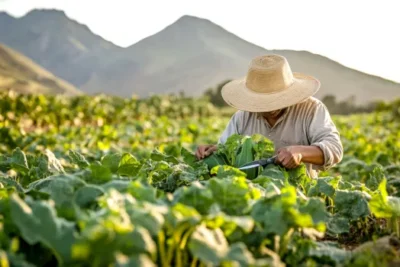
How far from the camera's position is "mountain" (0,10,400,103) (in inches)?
3777

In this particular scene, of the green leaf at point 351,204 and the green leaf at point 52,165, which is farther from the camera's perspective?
the green leaf at point 52,165

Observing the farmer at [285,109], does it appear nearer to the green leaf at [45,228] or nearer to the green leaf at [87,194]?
the green leaf at [87,194]

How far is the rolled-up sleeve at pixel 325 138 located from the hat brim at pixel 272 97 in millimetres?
193

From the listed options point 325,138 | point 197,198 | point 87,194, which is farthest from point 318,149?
point 87,194

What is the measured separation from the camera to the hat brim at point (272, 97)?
380 cm

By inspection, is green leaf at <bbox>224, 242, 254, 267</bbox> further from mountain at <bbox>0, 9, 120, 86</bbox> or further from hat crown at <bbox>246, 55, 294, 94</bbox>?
mountain at <bbox>0, 9, 120, 86</bbox>

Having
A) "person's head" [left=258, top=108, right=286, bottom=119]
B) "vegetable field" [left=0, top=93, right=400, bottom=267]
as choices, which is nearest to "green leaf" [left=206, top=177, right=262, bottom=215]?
"vegetable field" [left=0, top=93, right=400, bottom=267]

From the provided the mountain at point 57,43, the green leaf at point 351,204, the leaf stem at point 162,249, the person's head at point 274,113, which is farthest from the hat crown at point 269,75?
the mountain at point 57,43

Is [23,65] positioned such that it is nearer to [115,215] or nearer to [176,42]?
[115,215]

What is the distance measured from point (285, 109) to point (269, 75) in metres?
0.30

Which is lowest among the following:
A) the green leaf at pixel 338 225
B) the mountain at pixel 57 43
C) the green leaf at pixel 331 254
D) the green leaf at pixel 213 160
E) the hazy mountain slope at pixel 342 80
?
the mountain at pixel 57 43

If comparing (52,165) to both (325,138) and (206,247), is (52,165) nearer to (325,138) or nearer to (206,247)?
(325,138)

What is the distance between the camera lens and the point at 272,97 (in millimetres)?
3863

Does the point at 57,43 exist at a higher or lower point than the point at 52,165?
lower
